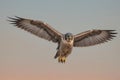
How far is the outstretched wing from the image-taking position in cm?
1354

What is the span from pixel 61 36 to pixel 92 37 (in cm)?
102

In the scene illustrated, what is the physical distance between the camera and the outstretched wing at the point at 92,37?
13.5 metres

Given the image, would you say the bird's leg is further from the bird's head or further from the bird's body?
the bird's head

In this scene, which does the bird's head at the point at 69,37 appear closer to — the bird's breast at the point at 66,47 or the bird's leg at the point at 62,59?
the bird's breast at the point at 66,47

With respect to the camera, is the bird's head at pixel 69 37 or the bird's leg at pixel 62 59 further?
the bird's head at pixel 69 37

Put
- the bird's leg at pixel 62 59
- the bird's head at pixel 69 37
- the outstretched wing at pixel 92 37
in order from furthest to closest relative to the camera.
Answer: the outstretched wing at pixel 92 37, the bird's head at pixel 69 37, the bird's leg at pixel 62 59

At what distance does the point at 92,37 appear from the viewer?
45.2 ft

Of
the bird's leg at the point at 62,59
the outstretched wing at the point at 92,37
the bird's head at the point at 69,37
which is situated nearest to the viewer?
the bird's leg at the point at 62,59

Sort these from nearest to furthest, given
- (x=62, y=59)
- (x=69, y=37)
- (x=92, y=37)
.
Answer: (x=62, y=59), (x=69, y=37), (x=92, y=37)

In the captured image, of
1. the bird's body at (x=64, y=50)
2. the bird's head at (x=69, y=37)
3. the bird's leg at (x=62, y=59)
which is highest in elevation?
the bird's head at (x=69, y=37)

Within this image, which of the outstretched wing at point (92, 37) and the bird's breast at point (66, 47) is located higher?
the outstretched wing at point (92, 37)

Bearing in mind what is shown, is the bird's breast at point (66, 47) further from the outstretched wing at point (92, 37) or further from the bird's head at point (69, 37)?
the outstretched wing at point (92, 37)

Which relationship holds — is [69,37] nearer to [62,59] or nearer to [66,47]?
[66,47]

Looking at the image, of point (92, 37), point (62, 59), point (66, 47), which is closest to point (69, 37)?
point (66, 47)
